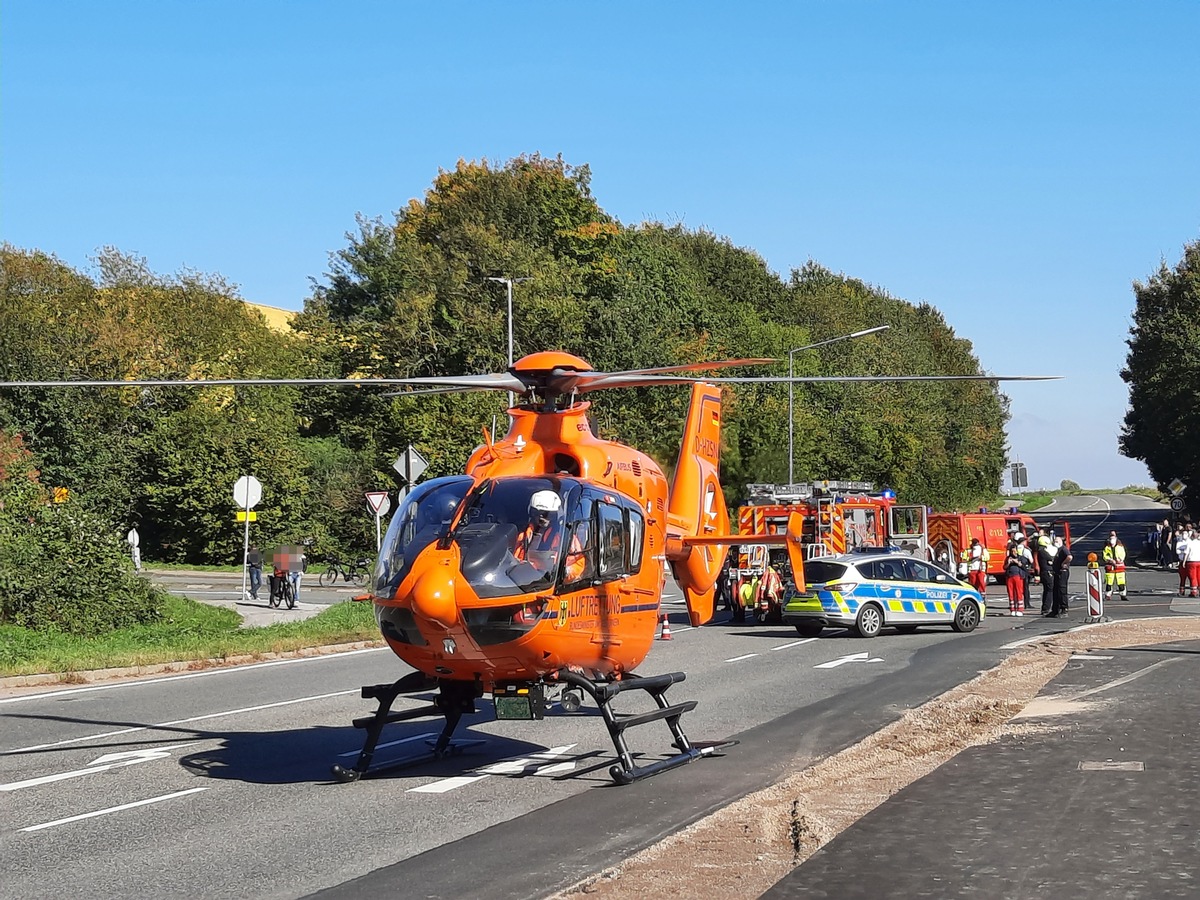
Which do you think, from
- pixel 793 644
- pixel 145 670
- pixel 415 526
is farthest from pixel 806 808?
pixel 793 644

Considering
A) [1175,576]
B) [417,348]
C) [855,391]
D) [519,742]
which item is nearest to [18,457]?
[417,348]

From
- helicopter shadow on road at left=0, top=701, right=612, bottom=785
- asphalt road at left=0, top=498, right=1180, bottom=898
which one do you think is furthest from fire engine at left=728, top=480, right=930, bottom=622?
helicopter shadow on road at left=0, top=701, right=612, bottom=785

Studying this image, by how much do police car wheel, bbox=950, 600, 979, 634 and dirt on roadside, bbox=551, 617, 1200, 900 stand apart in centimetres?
1115

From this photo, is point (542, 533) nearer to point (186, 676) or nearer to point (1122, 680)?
point (1122, 680)

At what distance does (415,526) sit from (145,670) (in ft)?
36.7

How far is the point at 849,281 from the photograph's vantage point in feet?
339

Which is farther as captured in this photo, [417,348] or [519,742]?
[417,348]

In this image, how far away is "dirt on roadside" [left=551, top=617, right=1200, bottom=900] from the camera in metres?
7.88

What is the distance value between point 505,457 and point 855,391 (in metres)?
60.4

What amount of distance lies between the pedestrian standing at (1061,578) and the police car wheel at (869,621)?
6180 millimetres

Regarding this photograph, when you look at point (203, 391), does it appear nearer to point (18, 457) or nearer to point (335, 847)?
point (18, 457)

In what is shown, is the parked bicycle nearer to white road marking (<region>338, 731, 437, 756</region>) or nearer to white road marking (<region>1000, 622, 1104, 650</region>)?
white road marking (<region>1000, 622, 1104, 650</region>)

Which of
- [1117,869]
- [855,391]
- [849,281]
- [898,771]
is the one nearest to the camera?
[1117,869]

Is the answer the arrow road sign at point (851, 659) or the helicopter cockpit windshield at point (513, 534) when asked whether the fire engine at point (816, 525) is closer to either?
the arrow road sign at point (851, 659)
